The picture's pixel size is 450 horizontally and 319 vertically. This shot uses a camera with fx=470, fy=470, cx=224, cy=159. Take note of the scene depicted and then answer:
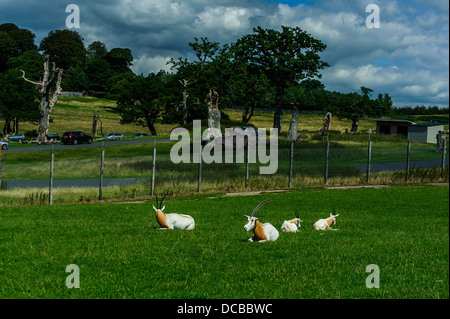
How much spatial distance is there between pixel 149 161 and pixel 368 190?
21.9 meters

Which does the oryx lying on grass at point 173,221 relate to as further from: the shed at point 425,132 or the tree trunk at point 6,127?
the shed at point 425,132

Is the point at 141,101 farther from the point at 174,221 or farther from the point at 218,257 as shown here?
the point at 218,257

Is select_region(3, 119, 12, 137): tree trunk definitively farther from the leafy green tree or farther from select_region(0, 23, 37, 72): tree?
the leafy green tree

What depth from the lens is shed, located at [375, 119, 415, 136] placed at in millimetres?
79500

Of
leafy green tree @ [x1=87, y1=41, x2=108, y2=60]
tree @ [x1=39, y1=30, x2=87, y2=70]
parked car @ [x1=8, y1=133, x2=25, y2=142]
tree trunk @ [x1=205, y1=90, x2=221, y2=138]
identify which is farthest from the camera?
leafy green tree @ [x1=87, y1=41, x2=108, y2=60]

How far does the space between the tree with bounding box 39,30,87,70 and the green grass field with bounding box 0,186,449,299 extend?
132 m

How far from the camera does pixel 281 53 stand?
7181cm

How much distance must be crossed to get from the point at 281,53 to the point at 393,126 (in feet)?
83.7

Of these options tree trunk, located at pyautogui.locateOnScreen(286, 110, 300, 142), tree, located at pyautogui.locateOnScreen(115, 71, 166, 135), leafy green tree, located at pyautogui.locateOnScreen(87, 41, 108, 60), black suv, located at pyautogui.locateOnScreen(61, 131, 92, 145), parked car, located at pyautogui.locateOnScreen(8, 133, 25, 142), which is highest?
leafy green tree, located at pyautogui.locateOnScreen(87, 41, 108, 60)

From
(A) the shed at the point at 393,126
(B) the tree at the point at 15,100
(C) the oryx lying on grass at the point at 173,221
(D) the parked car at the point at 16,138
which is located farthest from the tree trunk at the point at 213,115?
(C) the oryx lying on grass at the point at 173,221

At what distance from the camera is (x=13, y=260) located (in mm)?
9398

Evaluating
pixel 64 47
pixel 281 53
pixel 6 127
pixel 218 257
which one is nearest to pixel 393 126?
pixel 281 53

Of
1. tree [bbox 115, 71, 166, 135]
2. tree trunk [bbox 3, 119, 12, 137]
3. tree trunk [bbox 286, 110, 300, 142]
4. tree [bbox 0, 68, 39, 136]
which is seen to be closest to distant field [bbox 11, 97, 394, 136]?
tree [bbox 115, 71, 166, 135]

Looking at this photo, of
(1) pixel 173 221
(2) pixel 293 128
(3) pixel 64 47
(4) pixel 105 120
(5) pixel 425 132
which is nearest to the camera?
(1) pixel 173 221
